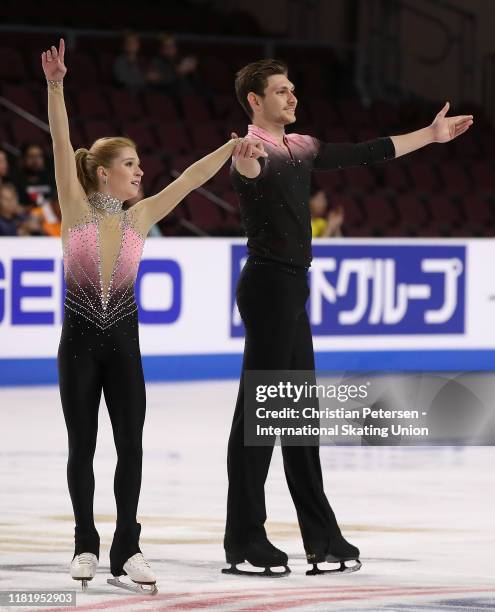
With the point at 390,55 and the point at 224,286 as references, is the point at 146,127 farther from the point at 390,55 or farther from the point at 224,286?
the point at 390,55

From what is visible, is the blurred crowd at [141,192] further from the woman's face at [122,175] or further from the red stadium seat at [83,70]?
the woman's face at [122,175]

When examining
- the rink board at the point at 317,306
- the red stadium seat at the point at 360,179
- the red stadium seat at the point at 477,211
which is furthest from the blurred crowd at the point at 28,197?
the red stadium seat at the point at 477,211

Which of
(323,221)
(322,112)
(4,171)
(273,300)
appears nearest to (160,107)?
(322,112)

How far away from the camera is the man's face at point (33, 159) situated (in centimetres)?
1252

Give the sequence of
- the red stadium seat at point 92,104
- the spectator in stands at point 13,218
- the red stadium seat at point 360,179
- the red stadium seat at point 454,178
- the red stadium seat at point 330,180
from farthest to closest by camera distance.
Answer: the red stadium seat at point 454,178, the red stadium seat at point 360,179, the red stadium seat at point 330,180, the red stadium seat at point 92,104, the spectator in stands at point 13,218

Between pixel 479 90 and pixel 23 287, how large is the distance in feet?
30.5

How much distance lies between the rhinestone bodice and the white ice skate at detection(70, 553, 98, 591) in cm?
71

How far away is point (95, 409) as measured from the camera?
15.8ft

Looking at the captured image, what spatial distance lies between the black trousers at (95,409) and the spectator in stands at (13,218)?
6.85m

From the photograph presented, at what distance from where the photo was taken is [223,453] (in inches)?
325

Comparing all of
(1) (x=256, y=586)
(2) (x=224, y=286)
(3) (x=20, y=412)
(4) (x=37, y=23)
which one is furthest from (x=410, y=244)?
(1) (x=256, y=586)

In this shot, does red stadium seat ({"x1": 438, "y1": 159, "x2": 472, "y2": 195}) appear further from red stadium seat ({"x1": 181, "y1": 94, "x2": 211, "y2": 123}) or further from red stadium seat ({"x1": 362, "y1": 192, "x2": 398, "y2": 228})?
red stadium seat ({"x1": 181, "y1": 94, "x2": 211, "y2": 123})

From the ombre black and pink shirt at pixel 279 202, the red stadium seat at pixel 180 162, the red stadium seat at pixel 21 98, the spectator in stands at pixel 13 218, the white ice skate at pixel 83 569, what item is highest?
the red stadium seat at pixel 21 98

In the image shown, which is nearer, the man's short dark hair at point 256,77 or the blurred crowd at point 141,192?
the man's short dark hair at point 256,77
